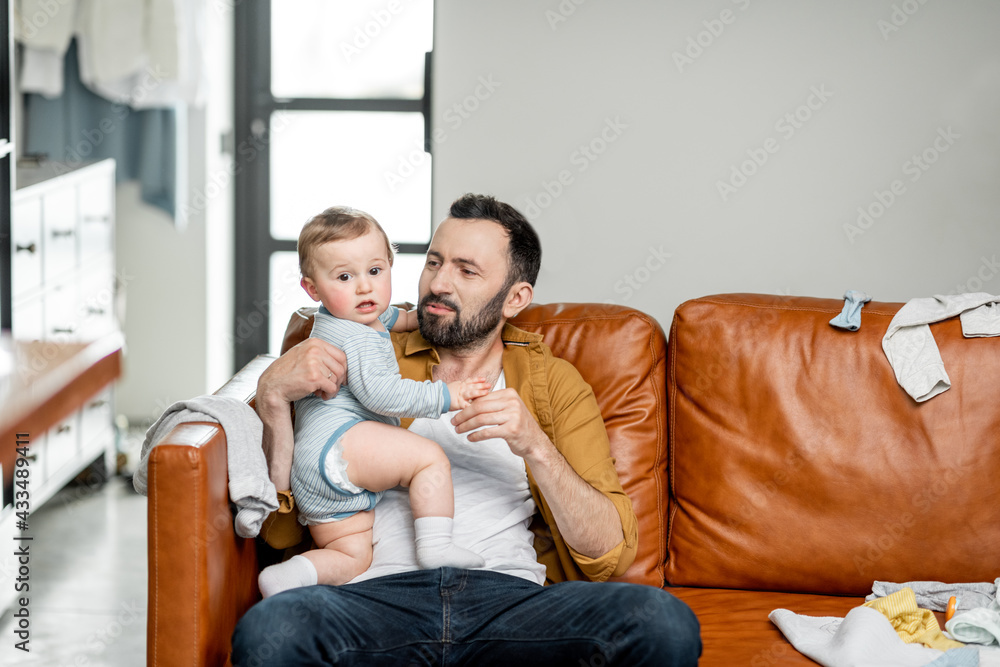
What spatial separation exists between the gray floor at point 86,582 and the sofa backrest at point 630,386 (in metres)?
0.99

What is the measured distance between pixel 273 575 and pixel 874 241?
1.95 m

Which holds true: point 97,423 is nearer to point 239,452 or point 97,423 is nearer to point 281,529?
point 281,529

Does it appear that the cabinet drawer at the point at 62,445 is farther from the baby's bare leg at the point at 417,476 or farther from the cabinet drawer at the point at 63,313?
the baby's bare leg at the point at 417,476

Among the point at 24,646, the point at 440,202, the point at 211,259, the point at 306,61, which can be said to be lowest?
the point at 24,646

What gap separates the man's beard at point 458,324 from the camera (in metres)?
1.85

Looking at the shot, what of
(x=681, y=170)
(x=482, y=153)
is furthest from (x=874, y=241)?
(x=482, y=153)

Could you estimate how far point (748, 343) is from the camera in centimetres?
194

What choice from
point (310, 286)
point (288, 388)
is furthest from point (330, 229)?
point (288, 388)

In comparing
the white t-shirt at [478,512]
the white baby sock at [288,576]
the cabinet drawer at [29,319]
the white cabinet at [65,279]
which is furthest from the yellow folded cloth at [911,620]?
the cabinet drawer at [29,319]

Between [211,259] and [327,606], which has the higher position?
[211,259]

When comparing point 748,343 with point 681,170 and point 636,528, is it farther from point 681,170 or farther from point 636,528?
point 681,170

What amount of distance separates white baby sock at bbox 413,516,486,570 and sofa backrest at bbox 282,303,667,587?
456 millimetres

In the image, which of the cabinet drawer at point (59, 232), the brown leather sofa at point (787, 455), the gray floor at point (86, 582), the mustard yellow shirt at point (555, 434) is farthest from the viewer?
the cabinet drawer at point (59, 232)

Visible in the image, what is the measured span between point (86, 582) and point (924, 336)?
229 centimetres
